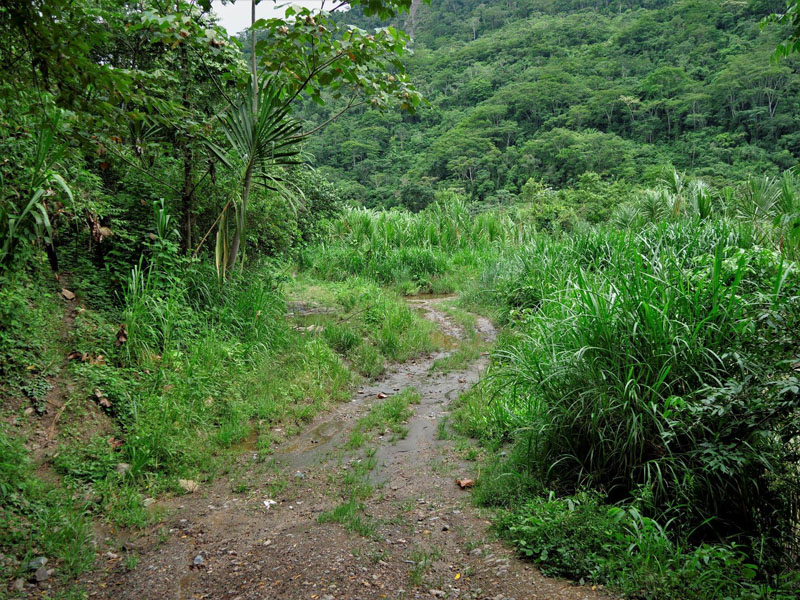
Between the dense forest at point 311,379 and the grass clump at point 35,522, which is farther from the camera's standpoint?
the grass clump at point 35,522

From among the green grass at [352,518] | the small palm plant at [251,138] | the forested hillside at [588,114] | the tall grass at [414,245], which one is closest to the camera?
the green grass at [352,518]

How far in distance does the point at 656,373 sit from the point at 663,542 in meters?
1.01

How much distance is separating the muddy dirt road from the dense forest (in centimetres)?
2

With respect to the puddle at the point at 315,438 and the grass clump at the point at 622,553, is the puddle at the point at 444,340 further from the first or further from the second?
the grass clump at the point at 622,553

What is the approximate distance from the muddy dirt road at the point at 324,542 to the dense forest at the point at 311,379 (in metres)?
0.02

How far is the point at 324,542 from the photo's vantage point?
296 cm

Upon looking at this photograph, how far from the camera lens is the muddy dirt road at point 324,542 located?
8.30 feet

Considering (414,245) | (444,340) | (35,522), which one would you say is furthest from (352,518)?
(414,245)

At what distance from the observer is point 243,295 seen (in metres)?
6.00

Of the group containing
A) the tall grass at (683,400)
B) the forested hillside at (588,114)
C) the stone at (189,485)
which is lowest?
the stone at (189,485)

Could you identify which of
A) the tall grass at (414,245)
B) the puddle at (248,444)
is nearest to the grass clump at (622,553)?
the puddle at (248,444)

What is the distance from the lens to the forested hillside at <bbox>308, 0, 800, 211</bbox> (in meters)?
29.7

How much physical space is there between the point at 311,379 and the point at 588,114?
36.3m

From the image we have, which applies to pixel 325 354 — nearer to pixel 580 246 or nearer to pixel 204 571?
pixel 204 571
